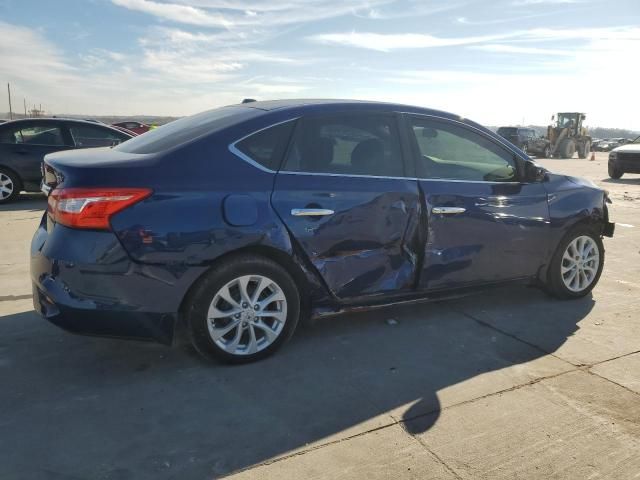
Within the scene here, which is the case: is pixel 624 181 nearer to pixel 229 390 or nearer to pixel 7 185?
pixel 7 185

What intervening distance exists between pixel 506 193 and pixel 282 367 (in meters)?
2.22

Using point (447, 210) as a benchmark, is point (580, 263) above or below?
below

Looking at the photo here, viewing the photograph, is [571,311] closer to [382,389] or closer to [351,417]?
[382,389]

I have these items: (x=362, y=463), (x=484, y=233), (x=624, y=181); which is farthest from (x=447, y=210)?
(x=624, y=181)

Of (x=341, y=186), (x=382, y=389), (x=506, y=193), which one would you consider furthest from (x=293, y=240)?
(x=506, y=193)

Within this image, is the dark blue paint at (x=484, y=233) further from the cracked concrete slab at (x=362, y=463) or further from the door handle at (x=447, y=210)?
the cracked concrete slab at (x=362, y=463)

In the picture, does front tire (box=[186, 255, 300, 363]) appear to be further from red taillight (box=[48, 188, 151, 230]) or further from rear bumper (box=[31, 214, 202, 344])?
red taillight (box=[48, 188, 151, 230])

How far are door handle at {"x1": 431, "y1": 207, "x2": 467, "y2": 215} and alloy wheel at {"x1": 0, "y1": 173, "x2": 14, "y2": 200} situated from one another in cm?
814

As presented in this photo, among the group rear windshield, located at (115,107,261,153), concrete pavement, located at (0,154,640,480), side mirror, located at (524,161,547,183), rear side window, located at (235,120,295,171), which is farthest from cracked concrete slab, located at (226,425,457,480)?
side mirror, located at (524,161,547,183)

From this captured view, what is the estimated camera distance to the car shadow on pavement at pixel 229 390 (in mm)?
2586

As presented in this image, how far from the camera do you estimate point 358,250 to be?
3.71 meters

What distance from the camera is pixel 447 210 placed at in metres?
3.99

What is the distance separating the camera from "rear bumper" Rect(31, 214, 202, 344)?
9.95 ft

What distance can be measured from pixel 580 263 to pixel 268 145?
3051 millimetres
